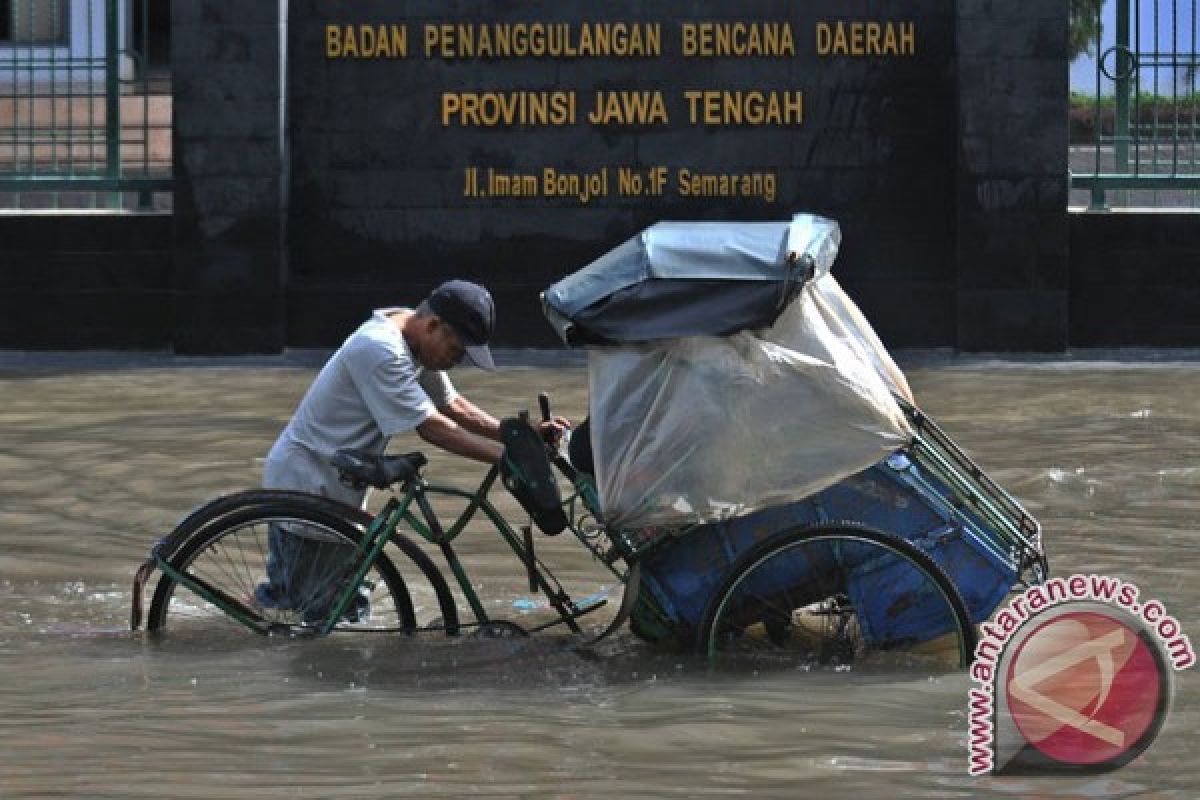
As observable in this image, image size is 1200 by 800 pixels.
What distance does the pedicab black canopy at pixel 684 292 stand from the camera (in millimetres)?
7602

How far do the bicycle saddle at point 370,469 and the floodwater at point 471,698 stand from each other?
54 centimetres

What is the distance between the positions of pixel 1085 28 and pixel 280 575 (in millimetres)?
13339

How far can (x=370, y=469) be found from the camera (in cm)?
778

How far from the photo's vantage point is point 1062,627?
6965 millimetres

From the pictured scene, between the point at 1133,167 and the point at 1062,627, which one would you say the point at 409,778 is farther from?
the point at 1133,167

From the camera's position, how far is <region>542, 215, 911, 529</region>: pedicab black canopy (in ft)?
24.8

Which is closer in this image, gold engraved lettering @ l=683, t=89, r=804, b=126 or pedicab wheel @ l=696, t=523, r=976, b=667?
pedicab wheel @ l=696, t=523, r=976, b=667

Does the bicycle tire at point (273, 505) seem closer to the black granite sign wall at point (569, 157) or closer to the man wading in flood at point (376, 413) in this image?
the man wading in flood at point (376, 413)

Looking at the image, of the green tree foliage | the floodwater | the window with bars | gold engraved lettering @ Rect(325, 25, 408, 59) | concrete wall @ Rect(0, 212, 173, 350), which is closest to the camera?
the floodwater

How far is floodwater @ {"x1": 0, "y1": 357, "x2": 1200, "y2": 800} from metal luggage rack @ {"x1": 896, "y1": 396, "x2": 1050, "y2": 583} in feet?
1.68

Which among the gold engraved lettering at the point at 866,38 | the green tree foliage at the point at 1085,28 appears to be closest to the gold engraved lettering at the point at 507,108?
the gold engraved lettering at the point at 866,38

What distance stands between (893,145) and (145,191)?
5230 millimetres

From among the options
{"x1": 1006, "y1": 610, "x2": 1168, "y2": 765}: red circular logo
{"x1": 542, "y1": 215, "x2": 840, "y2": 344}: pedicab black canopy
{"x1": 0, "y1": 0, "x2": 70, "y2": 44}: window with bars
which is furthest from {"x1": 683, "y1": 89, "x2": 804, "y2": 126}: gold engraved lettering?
{"x1": 1006, "y1": 610, "x2": 1168, "y2": 765}: red circular logo

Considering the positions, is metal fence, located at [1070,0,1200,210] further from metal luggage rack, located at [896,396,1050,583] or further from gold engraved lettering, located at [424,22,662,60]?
metal luggage rack, located at [896,396,1050,583]
